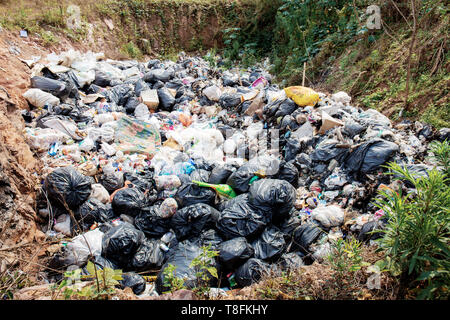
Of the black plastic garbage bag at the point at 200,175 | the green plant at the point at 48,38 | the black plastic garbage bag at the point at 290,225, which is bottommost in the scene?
the black plastic garbage bag at the point at 290,225

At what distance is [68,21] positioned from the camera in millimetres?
6598

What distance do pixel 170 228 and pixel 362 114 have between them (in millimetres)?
3006

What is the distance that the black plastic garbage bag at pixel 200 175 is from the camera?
3.10 metres

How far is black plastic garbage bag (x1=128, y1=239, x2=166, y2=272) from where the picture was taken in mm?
2350

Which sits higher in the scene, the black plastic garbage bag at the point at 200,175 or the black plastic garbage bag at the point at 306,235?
the black plastic garbage bag at the point at 200,175

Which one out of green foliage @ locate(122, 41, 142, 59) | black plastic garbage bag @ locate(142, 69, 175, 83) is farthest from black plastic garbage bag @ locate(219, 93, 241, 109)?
green foliage @ locate(122, 41, 142, 59)

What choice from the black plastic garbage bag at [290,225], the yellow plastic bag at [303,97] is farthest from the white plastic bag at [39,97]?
the black plastic garbage bag at [290,225]

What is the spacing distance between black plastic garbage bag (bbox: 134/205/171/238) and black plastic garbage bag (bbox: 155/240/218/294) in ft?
0.95

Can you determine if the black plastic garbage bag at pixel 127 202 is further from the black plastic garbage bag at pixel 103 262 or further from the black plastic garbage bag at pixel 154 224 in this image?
the black plastic garbage bag at pixel 103 262

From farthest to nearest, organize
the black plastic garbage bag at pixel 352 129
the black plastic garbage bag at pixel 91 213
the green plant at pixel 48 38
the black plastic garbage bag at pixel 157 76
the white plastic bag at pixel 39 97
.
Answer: the green plant at pixel 48 38 → the black plastic garbage bag at pixel 157 76 → the white plastic bag at pixel 39 97 → the black plastic garbage bag at pixel 352 129 → the black plastic garbage bag at pixel 91 213

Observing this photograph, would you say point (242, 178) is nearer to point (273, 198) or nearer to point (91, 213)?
point (273, 198)

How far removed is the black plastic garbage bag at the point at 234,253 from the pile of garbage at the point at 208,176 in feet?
0.04


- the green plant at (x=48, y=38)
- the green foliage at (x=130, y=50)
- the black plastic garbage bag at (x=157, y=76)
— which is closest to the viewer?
the black plastic garbage bag at (x=157, y=76)
